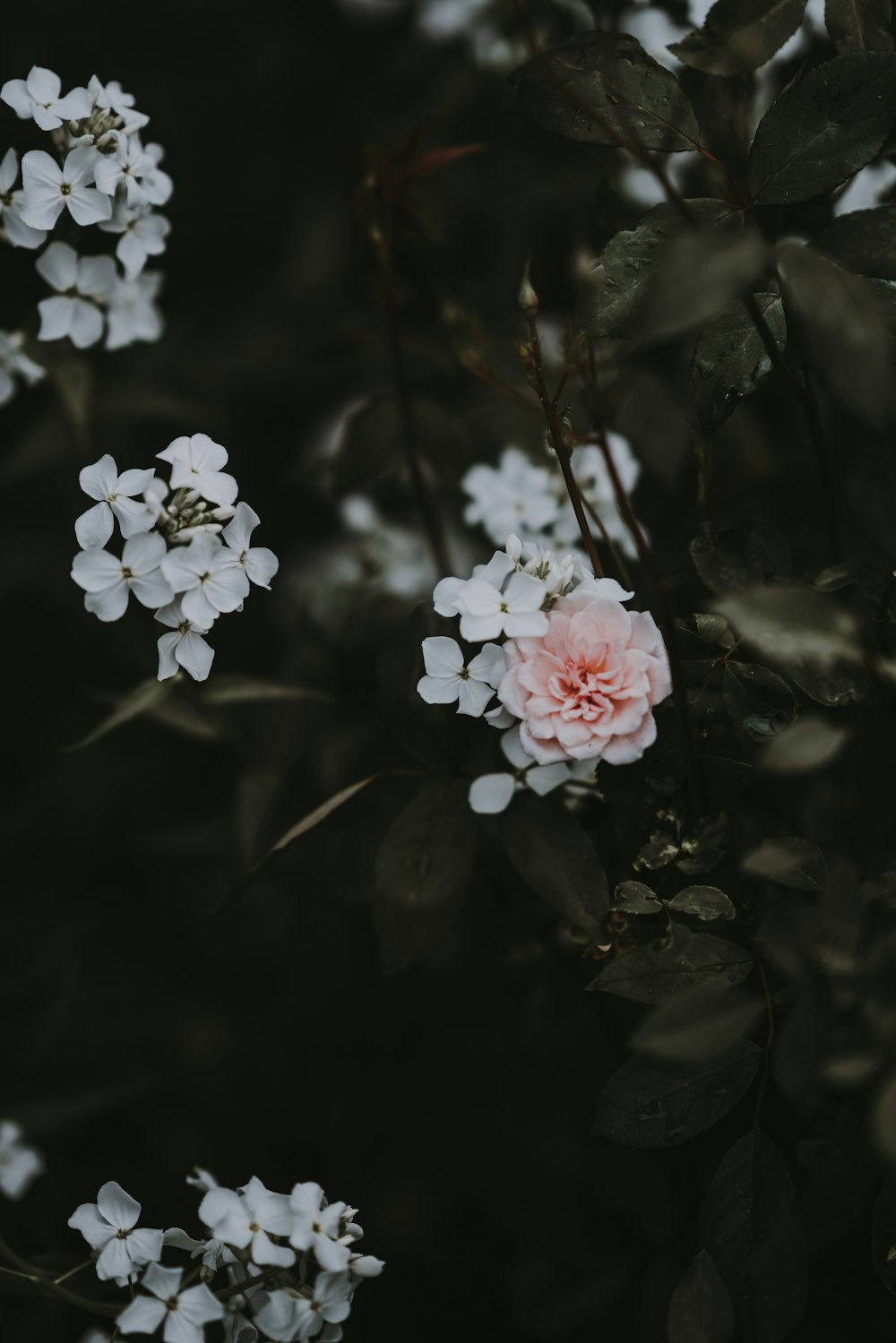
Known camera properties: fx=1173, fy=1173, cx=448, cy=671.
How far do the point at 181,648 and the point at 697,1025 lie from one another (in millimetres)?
A: 429

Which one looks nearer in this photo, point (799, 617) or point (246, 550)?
point (799, 617)

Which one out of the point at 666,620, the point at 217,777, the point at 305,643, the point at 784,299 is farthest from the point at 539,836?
the point at 217,777

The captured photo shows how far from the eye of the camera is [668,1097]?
759 millimetres

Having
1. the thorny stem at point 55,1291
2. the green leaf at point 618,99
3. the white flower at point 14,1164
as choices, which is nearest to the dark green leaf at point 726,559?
the green leaf at point 618,99

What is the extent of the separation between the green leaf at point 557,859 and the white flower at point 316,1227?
25cm

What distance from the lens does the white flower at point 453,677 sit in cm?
80

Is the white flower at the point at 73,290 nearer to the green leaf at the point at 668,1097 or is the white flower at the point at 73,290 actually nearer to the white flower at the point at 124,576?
the white flower at the point at 124,576

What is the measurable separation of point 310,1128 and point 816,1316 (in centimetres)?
68

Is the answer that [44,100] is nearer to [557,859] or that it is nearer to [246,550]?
[246,550]

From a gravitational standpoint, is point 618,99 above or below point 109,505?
above

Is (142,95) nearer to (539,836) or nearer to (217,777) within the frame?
(217,777)

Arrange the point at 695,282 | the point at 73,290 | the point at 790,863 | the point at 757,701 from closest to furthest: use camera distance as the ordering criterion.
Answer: the point at 695,282
the point at 790,863
the point at 757,701
the point at 73,290

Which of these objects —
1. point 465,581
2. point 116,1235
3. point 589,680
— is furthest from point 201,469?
point 116,1235

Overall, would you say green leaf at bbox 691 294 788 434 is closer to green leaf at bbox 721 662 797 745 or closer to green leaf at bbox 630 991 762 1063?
green leaf at bbox 721 662 797 745
